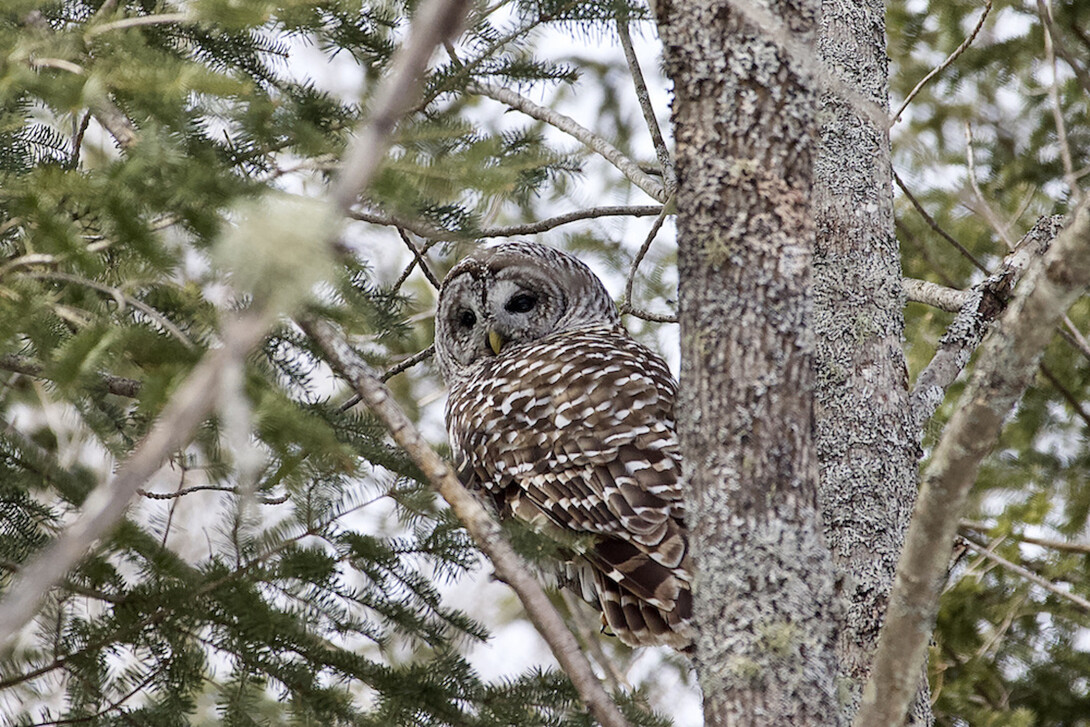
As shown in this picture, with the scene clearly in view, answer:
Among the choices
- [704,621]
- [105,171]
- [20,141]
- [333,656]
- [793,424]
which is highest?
[20,141]

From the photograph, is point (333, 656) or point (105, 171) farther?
point (333, 656)

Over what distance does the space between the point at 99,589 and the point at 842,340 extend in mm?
1776

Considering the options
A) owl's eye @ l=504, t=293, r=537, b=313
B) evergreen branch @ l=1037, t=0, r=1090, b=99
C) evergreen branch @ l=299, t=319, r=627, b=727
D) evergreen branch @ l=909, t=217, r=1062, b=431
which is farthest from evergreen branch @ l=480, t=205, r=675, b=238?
evergreen branch @ l=1037, t=0, r=1090, b=99

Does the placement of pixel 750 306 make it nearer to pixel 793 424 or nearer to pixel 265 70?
pixel 793 424

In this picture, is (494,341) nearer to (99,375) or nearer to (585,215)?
(585,215)

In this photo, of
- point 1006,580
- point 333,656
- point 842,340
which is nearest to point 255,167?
point 333,656

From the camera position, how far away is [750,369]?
5.64ft

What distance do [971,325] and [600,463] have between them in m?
1.11

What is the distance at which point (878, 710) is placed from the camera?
160cm

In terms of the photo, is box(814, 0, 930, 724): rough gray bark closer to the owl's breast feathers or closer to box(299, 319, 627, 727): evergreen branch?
the owl's breast feathers

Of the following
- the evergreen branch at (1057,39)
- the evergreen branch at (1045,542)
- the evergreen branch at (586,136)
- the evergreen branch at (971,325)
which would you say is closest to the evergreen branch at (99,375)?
the evergreen branch at (586,136)

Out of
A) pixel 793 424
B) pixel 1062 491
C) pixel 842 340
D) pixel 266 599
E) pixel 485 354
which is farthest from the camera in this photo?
pixel 1062 491

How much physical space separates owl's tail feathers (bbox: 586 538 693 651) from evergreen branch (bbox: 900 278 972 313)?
37.5 inches

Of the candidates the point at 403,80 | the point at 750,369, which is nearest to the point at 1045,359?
the point at 750,369
